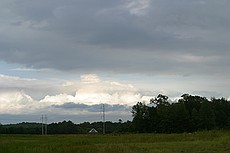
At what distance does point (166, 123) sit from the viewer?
12188 cm

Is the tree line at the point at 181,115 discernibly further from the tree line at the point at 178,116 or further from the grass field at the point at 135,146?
the grass field at the point at 135,146

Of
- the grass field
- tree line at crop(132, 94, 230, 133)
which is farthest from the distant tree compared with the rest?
the grass field

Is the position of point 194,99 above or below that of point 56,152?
above

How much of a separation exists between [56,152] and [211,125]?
93045 mm

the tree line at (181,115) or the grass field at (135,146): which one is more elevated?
the tree line at (181,115)

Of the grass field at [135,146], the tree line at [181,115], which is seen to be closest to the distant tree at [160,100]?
the tree line at [181,115]

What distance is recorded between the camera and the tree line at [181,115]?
392ft

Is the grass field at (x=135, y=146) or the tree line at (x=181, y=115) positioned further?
the tree line at (x=181, y=115)

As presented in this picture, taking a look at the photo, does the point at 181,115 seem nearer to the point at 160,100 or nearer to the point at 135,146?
the point at 160,100

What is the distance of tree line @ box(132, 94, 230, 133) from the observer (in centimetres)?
11962

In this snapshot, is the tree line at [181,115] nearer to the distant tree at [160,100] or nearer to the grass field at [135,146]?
the distant tree at [160,100]

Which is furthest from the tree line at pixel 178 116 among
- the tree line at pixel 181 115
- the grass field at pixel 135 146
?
the grass field at pixel 135 146

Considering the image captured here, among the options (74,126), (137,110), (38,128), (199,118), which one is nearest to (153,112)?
(137,110)

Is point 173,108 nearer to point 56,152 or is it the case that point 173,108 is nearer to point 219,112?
point 219,112
